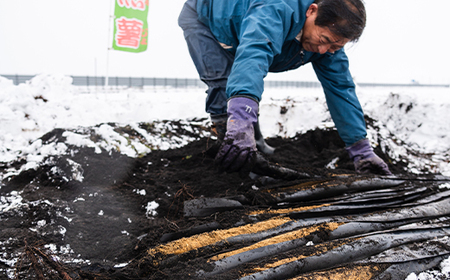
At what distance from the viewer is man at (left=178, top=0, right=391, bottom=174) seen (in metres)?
1.30

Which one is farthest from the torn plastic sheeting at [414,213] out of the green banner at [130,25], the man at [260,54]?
the green banner at [130,25]

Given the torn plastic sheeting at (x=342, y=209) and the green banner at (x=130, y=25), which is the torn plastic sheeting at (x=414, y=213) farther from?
the green banner at (x=130, y=25)

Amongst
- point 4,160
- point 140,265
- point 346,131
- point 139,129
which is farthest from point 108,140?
point 346,131

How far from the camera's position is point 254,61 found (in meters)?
1.31

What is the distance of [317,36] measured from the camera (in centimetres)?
156

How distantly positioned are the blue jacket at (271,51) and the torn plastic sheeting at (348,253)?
0.73m

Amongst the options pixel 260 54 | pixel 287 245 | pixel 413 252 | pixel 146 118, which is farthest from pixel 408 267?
pixel 146 118

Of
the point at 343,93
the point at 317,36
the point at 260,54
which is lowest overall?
the point at 343,93

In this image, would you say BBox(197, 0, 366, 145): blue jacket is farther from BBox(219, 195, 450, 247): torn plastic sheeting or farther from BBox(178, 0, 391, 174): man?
BBox(219, 195, 450, 247): torn plastic sheeting

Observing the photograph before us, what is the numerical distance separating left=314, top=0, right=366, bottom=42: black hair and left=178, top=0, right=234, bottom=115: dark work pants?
2.42 ft

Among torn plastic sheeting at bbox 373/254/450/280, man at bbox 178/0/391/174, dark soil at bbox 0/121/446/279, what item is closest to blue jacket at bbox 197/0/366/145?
man at bbox 178/0/391/174

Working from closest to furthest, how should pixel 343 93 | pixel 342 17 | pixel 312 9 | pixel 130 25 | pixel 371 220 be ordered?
pixel 371 220, pixel 342 17, pixel 312 9, pixel 343 93, pixel 130 25

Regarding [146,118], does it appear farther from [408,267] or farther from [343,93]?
[408,267]

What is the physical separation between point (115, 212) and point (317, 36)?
1.47m
